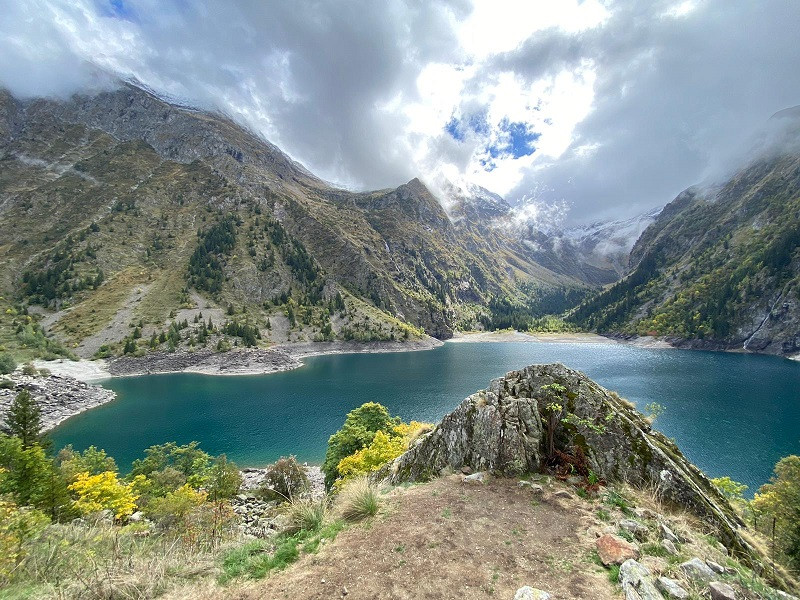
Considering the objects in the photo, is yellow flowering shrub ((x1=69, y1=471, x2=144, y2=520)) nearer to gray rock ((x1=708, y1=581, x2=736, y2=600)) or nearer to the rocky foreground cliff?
the rocky foreground cliff

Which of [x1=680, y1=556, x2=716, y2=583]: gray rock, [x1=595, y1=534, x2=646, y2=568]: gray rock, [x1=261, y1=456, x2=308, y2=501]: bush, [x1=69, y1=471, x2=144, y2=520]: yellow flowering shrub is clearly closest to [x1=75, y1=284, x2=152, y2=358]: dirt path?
[x1=69, y1=471, x2=144, y2=520]: yellow flowering shrub

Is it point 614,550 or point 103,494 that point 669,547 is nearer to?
point 614,550

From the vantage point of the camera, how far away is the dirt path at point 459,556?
21.3 feet

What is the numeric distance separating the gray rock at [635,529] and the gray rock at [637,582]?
1.83m

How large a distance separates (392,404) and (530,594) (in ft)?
201

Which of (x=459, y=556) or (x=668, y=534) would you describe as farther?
(x=668, y=534)

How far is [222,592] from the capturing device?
6656 mm

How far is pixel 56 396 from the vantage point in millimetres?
60562

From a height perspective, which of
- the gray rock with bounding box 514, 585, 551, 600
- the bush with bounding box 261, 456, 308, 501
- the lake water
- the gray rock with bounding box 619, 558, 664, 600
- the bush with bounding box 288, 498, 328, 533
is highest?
the gray rock with bounding box 619, 558, 664, 600

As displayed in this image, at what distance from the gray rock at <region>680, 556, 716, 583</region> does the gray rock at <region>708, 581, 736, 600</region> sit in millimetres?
245

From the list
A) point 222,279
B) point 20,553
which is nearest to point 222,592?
point 20,553

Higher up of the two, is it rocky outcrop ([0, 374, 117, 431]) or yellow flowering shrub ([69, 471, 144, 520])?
yellow flowering shrub ([69, 471, 144, 520])

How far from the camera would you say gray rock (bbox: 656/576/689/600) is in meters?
5.61

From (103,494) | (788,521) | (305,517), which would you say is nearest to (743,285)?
(788,521)
